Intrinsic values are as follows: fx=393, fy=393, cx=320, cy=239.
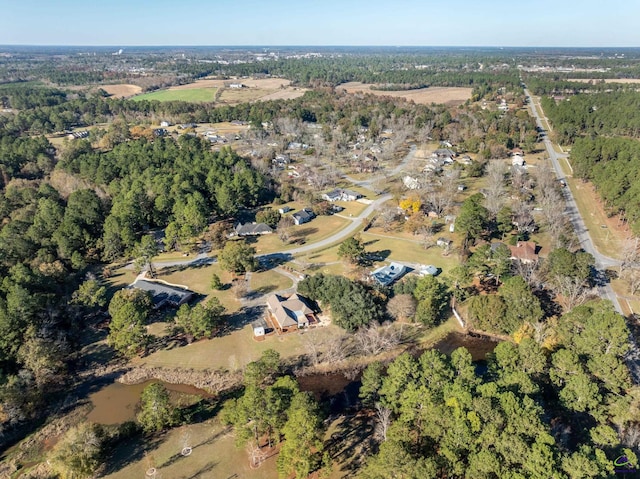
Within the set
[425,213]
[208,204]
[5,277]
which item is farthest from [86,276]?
[425,213]

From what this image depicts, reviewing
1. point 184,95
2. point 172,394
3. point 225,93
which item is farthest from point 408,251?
point 225,93

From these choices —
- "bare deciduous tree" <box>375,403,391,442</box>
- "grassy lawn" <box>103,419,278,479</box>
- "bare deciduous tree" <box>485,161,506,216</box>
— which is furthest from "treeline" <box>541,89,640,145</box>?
"grassy lawn" <box>103,419,278,479</box>

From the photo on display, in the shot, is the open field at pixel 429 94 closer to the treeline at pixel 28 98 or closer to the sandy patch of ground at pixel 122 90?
the sandy patch of ground at pixel 122 90

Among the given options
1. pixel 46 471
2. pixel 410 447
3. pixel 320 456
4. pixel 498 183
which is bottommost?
pixel 46 471

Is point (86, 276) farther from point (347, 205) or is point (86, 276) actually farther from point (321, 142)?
point (321, 142)

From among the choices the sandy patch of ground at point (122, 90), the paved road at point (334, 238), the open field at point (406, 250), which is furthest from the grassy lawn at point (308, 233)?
the sandy patch of ground at point (122, 90)

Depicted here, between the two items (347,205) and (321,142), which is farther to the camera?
(321,142)
